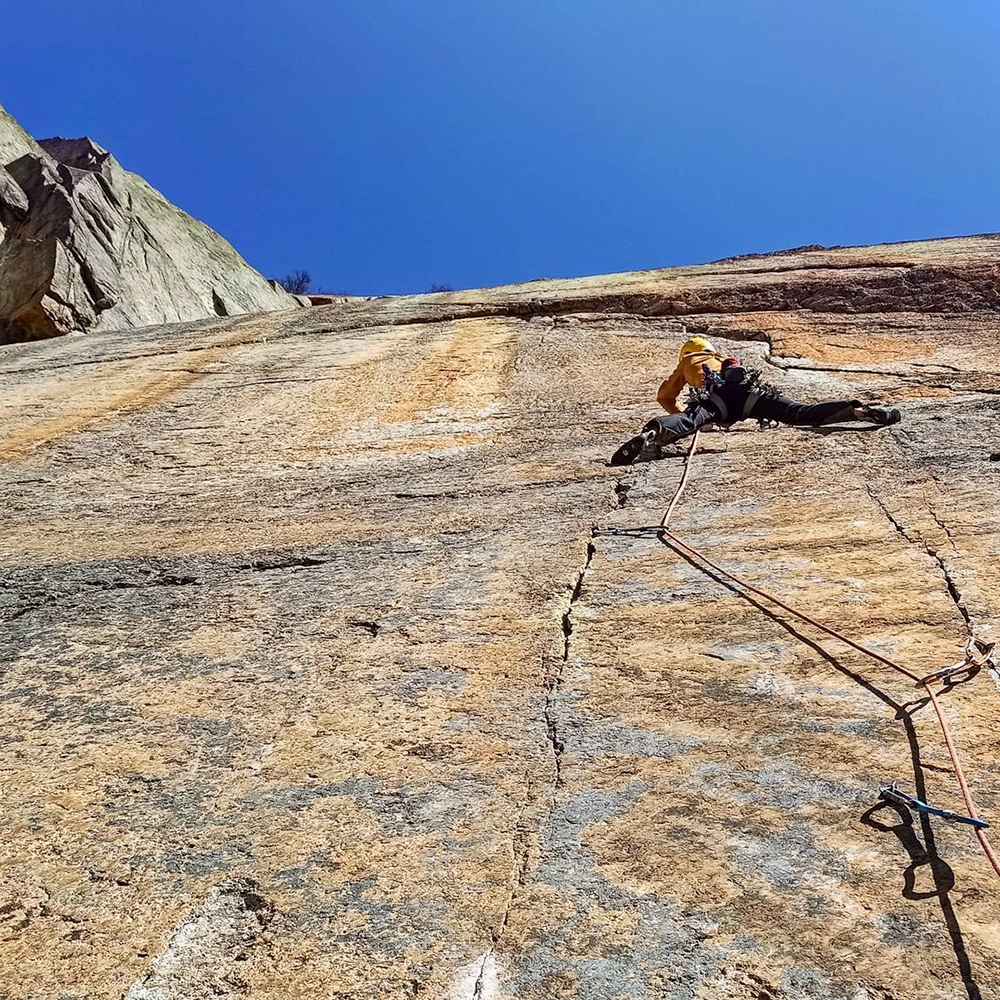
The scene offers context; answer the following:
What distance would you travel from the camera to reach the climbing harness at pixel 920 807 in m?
1.58

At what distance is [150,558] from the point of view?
3529mm

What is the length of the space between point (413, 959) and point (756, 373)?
3.69m

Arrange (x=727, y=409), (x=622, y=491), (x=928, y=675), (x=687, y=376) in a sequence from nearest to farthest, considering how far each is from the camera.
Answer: (x=928, y=675) → (x=622, y=491) → (x=727, y=409) → (x=687, y=376)

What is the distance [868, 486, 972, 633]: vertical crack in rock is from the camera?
2.39 metres

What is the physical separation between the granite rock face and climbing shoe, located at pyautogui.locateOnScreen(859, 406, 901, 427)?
114 mm

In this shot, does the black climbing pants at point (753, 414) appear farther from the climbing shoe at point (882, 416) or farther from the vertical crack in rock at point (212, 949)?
the vertical crack in rock at point (212, 949)

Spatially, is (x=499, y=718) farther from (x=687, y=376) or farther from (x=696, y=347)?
(x=696, y=347)

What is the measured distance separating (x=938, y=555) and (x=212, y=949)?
241 cm

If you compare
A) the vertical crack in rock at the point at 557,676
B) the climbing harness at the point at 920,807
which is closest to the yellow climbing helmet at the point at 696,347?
the vertical crack in rock at the point at 557,676

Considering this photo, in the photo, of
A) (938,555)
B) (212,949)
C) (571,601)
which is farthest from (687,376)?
(212,949)

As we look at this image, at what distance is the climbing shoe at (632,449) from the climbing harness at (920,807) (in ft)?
8.05

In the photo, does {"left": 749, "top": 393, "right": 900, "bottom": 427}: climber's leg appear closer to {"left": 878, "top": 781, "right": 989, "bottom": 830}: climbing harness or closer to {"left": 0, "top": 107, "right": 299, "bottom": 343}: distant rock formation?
{"left": 878, "top": 781, "right": 989, "bottom": 830}: climbing harness

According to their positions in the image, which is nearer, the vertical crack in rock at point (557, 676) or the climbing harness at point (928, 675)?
the climbing harness at point (928, 675)

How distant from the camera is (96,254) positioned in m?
12.9
